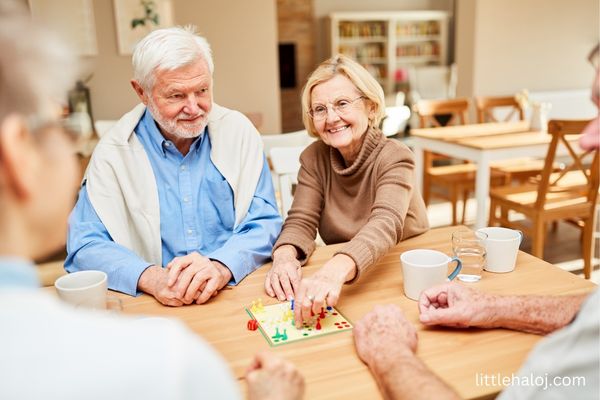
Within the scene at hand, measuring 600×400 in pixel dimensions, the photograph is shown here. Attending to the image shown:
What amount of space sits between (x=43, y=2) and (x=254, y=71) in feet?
5.78

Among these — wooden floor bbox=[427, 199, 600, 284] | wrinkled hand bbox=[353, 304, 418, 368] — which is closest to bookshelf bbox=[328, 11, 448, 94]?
wooden floor bbox=[427, 199, 600, 284]

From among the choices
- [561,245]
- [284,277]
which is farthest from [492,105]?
[284,277]

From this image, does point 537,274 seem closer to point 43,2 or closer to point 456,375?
point 456,375

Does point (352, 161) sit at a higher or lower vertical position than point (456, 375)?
higher

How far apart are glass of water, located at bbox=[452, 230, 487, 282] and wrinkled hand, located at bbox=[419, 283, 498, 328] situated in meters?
0.21

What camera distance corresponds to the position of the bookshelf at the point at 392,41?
341 inches

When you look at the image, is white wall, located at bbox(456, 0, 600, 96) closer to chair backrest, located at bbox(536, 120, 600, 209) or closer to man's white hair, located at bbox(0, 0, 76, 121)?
chair backrest, located at bbox(536, 120, 600, 209)

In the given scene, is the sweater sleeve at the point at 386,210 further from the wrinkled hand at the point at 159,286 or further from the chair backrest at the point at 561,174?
the chair backrest at the point at 561,174

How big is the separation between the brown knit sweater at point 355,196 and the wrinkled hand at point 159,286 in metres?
0.35

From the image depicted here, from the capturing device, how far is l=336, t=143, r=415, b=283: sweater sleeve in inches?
52.9

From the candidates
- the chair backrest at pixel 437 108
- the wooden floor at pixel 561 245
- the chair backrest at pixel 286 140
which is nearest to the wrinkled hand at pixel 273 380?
the chair backrest at pixel 286 140

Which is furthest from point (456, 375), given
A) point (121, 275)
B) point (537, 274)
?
point (121, 275)

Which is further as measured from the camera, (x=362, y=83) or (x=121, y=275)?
(x=362, y=83)

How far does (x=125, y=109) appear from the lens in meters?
4.62
